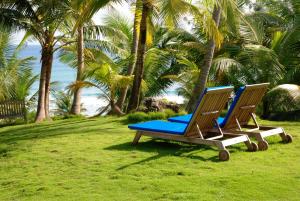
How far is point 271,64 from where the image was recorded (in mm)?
14398

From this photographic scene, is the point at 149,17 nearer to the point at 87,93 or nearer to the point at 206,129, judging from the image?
the point at 206,129

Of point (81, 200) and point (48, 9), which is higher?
point (48, 9)

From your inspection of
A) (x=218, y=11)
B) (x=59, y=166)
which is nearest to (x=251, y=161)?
(x=59, y=166)

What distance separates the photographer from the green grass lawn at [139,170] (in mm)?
5438

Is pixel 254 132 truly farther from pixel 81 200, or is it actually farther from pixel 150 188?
pixel 81 200

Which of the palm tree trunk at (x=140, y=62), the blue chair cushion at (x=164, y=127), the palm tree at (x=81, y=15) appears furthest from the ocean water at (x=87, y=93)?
the blue chair cushion at (x=164, y=127)

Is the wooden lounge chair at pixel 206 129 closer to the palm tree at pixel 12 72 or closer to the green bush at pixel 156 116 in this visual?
the green bush at pixel 156 116

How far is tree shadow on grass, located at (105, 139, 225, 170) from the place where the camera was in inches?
287

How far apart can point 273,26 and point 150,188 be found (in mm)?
15971

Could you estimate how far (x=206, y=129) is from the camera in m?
7.82

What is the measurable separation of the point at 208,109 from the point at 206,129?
0.56 m

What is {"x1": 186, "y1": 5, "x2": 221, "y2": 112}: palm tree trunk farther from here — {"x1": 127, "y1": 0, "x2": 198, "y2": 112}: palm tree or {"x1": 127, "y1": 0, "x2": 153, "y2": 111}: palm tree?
{"x1": 127, "y1": 0, "x2": 153, "y2": 111}: palm tree

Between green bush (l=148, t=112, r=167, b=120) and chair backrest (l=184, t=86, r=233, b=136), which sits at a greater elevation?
chair backrest (l=184, t=86, r=233, b=136)

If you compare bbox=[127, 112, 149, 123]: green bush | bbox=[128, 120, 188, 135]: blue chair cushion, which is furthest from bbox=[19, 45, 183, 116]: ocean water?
bbox=[128, 120, 188, 135]: blue chair cushion
